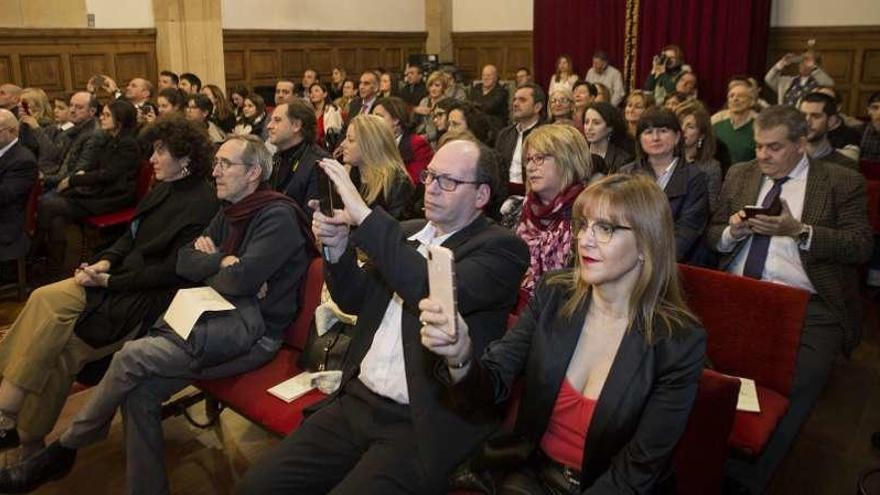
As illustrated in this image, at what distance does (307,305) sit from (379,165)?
125cm

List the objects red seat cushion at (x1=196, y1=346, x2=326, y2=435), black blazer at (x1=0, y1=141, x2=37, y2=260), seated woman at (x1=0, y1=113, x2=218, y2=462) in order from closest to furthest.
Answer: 1. red seat cushion at (x1=196, y1=346, x2=326, y2=435)
2. seated woman at (x1=0, y1=113, x2=218, y2=462)
3. black blazer at (x1=0, y1=141, x2=37, y2=260)

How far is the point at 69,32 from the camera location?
356 inches

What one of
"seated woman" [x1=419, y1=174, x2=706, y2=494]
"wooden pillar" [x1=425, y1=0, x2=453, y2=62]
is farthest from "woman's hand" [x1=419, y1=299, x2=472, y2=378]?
"wooden pillar" [x1=425, y1=0, x2=453, y2=62]

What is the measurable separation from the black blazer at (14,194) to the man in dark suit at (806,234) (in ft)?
13.7

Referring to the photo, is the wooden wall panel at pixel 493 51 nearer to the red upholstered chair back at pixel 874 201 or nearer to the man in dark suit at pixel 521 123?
the man in dark suit at pixel 521 123

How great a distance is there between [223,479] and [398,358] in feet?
3.84

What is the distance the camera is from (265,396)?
264cm

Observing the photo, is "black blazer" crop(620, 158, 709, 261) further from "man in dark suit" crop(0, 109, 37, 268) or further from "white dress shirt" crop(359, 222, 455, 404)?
"man in dark suit" crop(0, 109, 37, 268)

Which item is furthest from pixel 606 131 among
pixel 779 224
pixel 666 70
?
pixel 666 70

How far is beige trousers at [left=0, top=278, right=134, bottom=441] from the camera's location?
2.86 m

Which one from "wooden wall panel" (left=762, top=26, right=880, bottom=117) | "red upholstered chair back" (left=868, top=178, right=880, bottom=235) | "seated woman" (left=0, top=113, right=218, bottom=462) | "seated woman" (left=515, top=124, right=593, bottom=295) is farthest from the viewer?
"wooden wall panel" (left=762, top=26, right=880, bottom=117)

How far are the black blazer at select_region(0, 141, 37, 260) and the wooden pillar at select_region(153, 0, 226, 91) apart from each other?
5363 millimetres

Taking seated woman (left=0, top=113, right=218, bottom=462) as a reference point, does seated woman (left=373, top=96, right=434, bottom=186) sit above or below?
above

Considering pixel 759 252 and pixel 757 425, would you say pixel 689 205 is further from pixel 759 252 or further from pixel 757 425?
pixel 757 425
